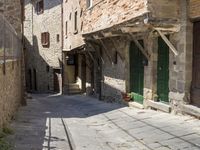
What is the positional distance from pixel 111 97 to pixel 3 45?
8.64 m

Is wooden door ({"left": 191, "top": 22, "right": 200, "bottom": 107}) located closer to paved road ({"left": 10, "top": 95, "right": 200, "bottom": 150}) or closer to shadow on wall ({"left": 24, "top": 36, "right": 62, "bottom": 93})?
paved road ({"left": 10, "top": 95, "right": 200, "bottom": 150})

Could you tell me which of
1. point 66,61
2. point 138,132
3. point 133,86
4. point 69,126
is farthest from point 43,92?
Result: point 138,132

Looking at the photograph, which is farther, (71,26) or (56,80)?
(56,80)

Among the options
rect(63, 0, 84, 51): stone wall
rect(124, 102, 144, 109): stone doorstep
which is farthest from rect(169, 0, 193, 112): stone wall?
rect(63, 0, 84, 51): stone wall

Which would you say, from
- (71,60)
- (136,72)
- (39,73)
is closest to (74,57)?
(71,60)

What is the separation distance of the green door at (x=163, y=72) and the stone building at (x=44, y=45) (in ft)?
54.7

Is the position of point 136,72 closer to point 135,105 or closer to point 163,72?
point 135,105

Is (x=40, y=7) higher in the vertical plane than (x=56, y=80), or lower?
higher

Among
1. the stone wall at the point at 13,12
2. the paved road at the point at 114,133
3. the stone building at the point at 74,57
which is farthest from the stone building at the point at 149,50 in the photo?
the stone building at the point at 74,57

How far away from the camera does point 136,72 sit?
14492 mm

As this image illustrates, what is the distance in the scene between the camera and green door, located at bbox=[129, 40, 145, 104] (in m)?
13.9

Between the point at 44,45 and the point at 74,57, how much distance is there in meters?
5.47

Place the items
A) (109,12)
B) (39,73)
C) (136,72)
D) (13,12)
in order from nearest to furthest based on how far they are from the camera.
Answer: (109,12) → (136,72) → (13,12) → (39,73)

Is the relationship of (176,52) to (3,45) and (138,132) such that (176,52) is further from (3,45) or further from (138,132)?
(3,45)
